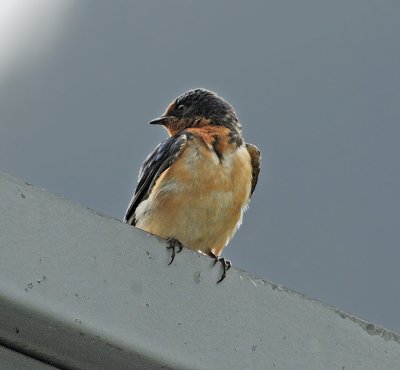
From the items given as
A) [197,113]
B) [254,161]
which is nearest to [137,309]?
[254,161]

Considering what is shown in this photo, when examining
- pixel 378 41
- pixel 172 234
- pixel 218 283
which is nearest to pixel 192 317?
pixel 218 283

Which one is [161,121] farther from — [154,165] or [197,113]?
[154,165]

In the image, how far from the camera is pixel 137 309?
6.69 ft

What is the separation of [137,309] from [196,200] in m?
1.43

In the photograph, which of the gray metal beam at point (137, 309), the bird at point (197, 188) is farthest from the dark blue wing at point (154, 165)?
the gray metal beam at point (137, 309)

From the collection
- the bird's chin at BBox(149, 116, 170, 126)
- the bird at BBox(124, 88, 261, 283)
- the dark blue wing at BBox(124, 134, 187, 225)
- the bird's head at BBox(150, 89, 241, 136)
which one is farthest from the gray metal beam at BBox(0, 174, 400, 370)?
the bird's chin at BBox(149, 116, 170, 126)

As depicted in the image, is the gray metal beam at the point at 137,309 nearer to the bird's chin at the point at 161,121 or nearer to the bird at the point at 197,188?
the bird at the point at 197,188

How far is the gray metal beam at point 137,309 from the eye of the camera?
1.95 m

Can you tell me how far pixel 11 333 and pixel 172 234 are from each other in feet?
4.79

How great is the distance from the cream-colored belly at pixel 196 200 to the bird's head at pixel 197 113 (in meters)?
0.47

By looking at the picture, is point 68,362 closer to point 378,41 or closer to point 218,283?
point 218,283

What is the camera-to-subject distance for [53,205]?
2023 millimetres

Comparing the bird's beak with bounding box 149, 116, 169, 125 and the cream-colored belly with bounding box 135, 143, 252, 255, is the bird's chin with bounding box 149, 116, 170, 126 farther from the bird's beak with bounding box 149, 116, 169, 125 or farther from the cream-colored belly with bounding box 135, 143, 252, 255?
the cream-colored belly with bounding box 135, 143, 252, 255

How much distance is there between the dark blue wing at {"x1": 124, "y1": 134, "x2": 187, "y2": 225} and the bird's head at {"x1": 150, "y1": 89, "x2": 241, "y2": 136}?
35 centimetres
